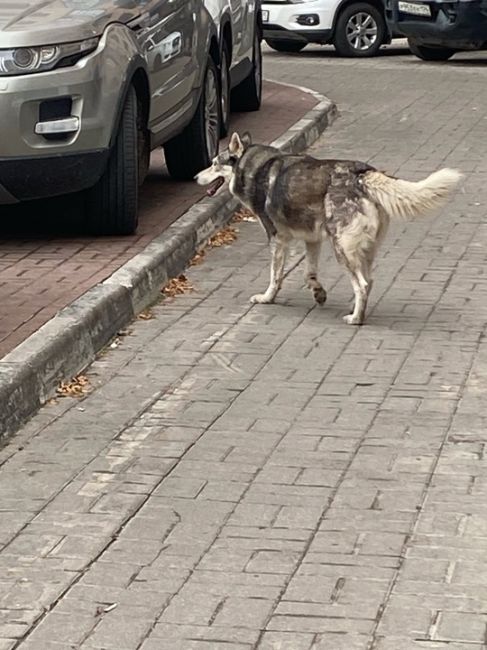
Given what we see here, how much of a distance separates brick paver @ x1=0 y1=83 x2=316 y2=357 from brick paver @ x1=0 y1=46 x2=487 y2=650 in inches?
17.0

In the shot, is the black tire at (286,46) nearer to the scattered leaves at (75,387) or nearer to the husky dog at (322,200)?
the husky dog at (322,200)

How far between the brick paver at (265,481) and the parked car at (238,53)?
11.9 feet

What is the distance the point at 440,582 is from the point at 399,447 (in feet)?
4.47

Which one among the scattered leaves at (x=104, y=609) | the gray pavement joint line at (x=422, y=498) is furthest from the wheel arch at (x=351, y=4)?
the scattered leaves at (x=104, y=609)

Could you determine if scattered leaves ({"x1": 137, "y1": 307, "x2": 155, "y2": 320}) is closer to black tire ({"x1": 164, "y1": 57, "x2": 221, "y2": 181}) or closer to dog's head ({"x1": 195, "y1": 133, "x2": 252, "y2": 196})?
dog's head ({"x1": 195, "y1": 133, "x2": 252, "y2": 196})

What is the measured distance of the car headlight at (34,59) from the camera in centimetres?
880

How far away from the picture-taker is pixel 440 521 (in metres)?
5.45

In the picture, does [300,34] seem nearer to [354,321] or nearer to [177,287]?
[177,287]

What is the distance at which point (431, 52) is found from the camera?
2091 cm

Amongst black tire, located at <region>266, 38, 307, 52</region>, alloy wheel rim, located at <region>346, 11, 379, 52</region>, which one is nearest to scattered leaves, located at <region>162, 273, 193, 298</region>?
alloy wheel rim, located at <region>346, 11, 379, 52</region>

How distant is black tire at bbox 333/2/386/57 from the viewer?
69.6 ft

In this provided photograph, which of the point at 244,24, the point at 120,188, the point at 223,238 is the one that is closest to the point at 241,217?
the point at 223,238

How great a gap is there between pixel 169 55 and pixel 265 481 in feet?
17.0

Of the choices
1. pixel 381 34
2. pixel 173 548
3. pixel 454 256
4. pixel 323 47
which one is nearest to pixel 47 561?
pixel 173 548
